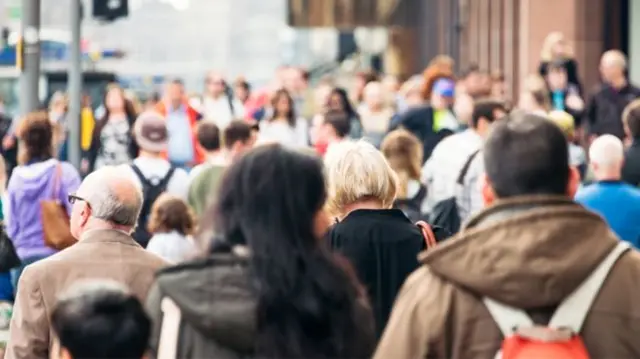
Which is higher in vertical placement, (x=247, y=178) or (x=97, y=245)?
(x=247, y=178)

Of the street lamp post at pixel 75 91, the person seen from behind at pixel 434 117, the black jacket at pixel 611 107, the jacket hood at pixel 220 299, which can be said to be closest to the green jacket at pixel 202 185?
the person seen from behind at pixel 434 117

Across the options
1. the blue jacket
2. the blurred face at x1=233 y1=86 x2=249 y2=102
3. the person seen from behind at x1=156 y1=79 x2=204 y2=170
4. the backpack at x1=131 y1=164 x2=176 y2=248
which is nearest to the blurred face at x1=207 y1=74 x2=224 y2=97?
the person seen from behind at x1=156 y1=79 x2=204 y2=170

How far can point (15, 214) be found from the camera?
11.8 meters

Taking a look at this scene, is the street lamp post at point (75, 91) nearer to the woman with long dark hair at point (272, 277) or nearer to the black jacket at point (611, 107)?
the black jacket at point (611, 107)

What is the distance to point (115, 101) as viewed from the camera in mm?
16656

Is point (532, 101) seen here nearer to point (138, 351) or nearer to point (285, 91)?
point (285, 91)

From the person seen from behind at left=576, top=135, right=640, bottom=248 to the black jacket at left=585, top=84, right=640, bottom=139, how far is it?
6.76m

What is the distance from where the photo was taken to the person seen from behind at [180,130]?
17594 millimetres

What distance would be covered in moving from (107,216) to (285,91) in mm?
11005

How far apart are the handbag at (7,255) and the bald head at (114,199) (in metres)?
3.72

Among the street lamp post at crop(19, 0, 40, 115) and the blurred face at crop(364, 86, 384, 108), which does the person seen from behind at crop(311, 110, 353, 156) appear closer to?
the blurred face at crop(364, 86, 384, 108)

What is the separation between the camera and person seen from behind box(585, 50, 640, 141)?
55.7 feet

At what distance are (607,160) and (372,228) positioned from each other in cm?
299

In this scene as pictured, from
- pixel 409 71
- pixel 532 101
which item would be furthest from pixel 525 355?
pixel 409 71
